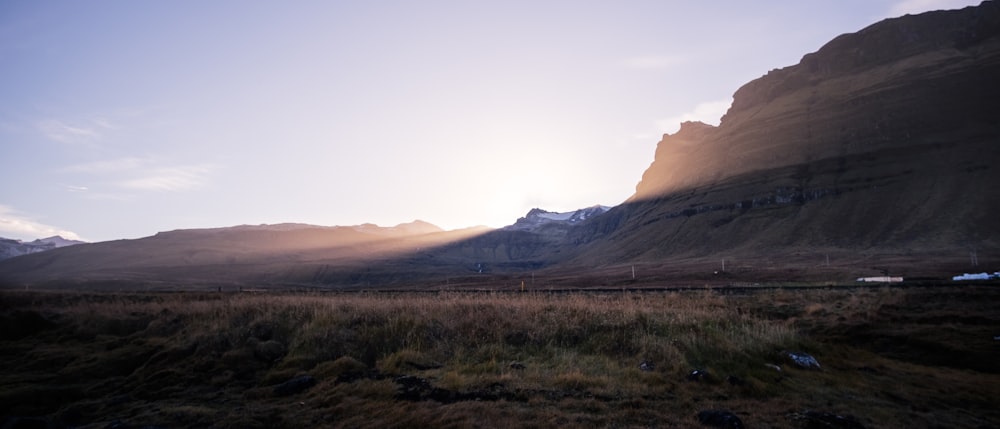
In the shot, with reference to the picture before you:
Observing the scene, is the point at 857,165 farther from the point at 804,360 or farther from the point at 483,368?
the point at 483,368

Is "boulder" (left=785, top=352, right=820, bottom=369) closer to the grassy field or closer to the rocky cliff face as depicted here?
the grassy field

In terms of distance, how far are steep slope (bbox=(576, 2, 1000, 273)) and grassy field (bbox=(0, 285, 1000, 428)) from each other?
46.0 m

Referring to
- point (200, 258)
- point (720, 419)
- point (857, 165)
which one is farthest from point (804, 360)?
point (200, 258)

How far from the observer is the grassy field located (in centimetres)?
869

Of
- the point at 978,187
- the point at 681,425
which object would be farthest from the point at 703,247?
the point at 681,425

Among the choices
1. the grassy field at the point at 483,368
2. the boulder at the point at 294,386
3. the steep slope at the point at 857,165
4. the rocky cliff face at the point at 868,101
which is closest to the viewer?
the grassy field at the point at 483,368

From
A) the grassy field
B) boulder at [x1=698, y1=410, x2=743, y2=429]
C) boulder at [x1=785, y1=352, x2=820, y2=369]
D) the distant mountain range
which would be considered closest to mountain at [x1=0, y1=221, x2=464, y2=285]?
the distant mountain range

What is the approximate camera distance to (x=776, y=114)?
14325 cm

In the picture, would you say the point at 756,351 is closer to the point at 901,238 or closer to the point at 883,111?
the point at 901,238

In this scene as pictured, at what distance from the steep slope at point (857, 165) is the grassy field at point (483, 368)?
151ft

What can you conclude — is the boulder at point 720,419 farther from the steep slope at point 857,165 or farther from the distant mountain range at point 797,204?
the steep slope at point 857,165

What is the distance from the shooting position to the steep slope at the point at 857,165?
82188 mm

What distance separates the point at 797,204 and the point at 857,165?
15.4 meters

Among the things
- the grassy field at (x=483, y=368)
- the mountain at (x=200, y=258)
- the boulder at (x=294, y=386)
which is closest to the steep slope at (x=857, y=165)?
the grassy field at (x=483, y=368)
